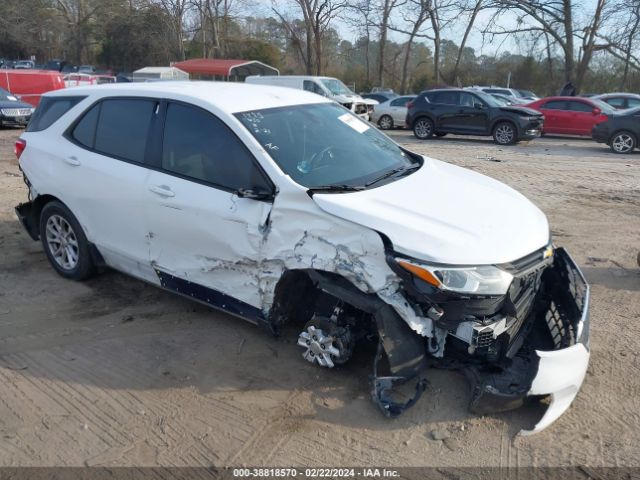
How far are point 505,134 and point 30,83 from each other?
1801cm

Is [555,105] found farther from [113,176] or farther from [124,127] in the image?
[113,176]

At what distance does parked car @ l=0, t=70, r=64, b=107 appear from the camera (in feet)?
70.9

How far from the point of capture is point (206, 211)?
12.4 feet

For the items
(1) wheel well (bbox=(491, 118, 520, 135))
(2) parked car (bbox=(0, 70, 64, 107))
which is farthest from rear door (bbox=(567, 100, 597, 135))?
(2) parked car (bbox=(0, 70, 64, 107))

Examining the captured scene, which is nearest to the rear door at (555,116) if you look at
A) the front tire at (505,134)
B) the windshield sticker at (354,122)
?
the front tire at (505,134)

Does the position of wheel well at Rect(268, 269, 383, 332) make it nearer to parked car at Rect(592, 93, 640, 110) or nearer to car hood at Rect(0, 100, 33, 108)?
car hood at Rect(0, 100, 33, 108)

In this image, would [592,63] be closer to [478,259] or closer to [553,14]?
[553,14]

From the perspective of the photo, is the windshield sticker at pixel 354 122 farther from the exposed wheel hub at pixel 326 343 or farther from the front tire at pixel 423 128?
the front tire at pixel 423 128

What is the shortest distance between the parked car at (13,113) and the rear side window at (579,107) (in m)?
17.0

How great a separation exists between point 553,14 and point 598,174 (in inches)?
1285

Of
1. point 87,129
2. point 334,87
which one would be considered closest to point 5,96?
point 334,87

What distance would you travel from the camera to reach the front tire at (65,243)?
16.0 ft

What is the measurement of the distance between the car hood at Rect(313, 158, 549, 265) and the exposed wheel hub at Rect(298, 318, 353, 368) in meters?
0.75

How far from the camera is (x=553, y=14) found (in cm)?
3850
